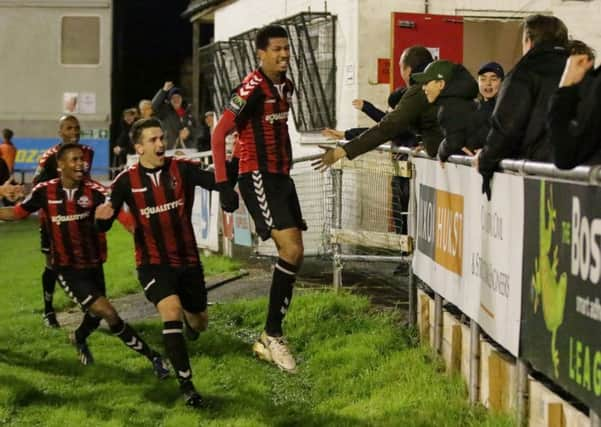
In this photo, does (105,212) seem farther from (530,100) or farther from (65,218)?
(530,100)

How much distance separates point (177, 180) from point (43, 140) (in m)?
20.0

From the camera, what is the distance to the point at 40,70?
2881 cm

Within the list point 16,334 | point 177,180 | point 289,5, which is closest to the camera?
point 177,180

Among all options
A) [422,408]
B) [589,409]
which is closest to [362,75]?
[422,408]

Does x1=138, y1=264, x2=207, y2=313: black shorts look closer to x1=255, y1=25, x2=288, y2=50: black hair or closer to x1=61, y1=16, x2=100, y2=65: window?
x1=255, y1=25, x2=288, y2=50: black hair

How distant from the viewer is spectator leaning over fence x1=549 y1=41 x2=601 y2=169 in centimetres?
548

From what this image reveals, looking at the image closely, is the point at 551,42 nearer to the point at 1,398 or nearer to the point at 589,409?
the point at 589,409

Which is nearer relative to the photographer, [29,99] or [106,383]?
[106,383]

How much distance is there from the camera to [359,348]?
31.8 ft

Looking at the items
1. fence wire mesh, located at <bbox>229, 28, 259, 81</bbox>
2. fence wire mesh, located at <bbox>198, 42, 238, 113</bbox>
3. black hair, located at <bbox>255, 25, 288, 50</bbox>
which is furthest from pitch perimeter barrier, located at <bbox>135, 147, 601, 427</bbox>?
fence wire mesh, located at <bbox>198, 42, 238, 113</bbox>

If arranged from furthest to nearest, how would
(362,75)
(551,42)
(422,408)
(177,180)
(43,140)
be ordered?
(43,140) < (362,75) < (177,180) < (422,408) < (551,42)

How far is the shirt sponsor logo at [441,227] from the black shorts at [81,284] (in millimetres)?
2642

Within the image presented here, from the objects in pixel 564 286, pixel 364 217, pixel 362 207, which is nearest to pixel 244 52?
pixel 364 217

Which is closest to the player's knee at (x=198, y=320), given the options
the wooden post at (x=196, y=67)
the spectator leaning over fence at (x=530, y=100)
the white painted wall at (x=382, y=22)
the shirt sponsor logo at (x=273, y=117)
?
the shirt sponsor logo at (x=273, y=117)
